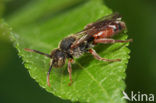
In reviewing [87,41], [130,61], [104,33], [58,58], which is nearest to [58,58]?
[58,58]

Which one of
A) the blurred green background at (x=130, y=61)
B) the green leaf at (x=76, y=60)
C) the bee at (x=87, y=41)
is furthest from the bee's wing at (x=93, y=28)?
the blurred green background at (x=130, y=61)

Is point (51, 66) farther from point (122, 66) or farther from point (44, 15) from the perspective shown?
point (44, 15)

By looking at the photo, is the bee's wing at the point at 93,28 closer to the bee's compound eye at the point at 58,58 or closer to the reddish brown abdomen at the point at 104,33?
the reddish brown abdomen at the point at 104,33

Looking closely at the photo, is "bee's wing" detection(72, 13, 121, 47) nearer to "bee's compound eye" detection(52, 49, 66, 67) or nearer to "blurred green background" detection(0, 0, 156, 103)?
"bee's compound eye" detection(52, 49, 66, 67)

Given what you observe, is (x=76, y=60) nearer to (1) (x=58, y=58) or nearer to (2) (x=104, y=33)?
(1) (x=58, y=58)

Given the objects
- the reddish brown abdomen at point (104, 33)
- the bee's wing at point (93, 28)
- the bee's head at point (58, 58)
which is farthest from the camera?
the reddish brown abdomen at point (104, 33)

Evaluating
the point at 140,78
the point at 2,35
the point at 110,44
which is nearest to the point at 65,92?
the point at 110,44
